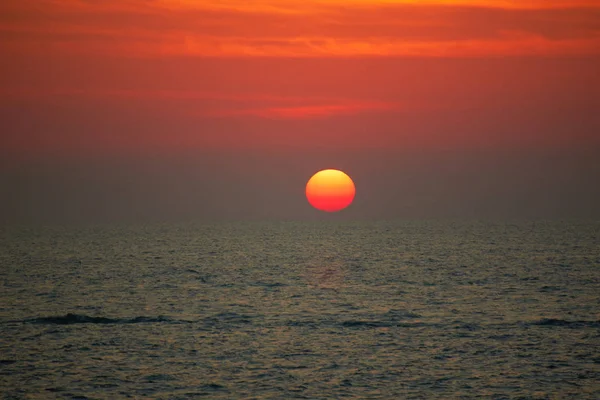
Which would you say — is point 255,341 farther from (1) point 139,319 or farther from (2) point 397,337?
(1) point 139,319

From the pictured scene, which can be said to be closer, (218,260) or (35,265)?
(35,265)

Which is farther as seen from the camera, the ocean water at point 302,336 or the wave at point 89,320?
the wave at point 89,320

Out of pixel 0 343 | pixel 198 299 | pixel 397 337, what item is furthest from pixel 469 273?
pixel 0 343

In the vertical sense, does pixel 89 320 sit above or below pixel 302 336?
above

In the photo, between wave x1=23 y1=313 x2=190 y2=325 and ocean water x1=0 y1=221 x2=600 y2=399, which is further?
wave x1=23 y1=313 x2=190 y2=325

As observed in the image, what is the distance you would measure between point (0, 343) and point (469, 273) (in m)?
98.2

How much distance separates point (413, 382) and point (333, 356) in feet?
33.9

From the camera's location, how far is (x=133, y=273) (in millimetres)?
151625

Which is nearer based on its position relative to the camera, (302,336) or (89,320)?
(302,336)

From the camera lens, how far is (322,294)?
112m

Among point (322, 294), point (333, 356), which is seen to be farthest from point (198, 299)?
point (333, 356)

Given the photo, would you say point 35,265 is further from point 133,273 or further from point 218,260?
point 218,260

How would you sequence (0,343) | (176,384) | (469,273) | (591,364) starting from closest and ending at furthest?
(176,384) → (591,364) → (0,343) → (469,273)

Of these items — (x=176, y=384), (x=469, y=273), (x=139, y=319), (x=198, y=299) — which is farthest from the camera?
(x=469, y=273)
